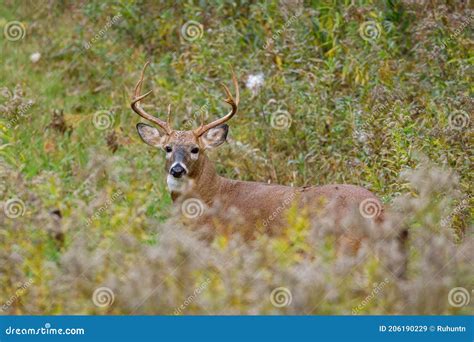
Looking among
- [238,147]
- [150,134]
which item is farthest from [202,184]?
[238,147]

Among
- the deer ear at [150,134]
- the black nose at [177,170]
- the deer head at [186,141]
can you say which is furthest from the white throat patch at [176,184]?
the deer ear at [150,134]

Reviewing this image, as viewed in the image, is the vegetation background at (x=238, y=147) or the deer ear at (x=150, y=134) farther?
the deer ear at (x=150, y=134)

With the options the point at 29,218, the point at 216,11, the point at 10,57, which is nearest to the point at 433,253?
the point at 29,218

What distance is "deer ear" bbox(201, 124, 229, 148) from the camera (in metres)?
8.89

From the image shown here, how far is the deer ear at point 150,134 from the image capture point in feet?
29.6

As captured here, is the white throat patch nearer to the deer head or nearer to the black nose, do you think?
the deer head

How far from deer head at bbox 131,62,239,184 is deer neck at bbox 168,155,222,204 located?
25 mm

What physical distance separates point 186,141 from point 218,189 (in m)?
0.44

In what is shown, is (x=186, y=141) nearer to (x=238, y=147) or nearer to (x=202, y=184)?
(x=202, y=184)

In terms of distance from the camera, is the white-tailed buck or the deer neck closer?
the white-tailed buck

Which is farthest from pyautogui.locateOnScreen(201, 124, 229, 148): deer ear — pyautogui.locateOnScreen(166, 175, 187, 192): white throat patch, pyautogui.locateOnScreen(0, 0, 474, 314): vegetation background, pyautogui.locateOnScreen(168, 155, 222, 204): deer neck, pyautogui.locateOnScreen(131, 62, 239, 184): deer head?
pyautogui.locateOnScreen(0, 0, 474, 314): vegetation background

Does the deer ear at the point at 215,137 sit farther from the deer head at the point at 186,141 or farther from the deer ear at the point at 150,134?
the deer ear at the point at 150,134

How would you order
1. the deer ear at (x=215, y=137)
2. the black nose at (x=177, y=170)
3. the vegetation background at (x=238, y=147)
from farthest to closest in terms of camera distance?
the deer ear at (x=215, y=137)
the black nose at (x=177, y=170)
the vegetation background at (x=238, y=147)

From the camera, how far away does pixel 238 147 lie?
9656mm
